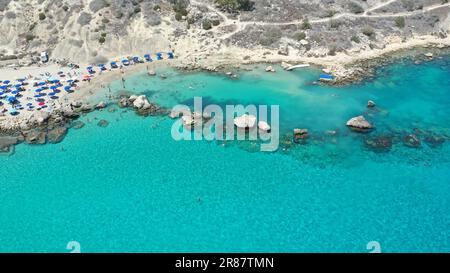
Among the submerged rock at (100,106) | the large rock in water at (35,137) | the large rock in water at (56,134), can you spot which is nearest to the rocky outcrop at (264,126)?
the submerged rock at (100,106)

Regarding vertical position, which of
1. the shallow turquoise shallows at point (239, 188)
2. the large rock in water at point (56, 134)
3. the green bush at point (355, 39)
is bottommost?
the shallow turquoise shallows at point (239, 188)

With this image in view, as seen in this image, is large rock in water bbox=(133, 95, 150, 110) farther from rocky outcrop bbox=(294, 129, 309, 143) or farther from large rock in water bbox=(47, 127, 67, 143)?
rocky outcrop bbox=(294, 129, 309, 143)

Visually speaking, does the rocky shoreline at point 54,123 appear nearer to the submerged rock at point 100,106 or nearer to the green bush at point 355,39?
the submerged rock at point 100,106

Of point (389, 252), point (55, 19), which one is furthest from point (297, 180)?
point (55, 19)

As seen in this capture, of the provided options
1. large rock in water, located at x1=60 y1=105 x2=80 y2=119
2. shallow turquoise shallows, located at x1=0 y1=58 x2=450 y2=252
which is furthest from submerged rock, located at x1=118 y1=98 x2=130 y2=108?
large rock in water, located at x1=60 y1=105 x2=80 y2=119

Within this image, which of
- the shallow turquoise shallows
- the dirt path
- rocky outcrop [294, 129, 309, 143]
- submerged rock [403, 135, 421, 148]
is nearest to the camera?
the shallow turquoise shallows

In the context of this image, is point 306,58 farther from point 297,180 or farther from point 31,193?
point 31,193

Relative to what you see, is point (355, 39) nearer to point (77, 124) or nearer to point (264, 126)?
point (264, 126)
